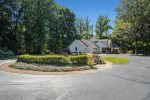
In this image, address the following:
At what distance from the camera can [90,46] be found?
2847 inches

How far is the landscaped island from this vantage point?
73.5 feet

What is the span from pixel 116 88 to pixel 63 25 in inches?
2528

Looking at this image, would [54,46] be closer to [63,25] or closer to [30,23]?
[63,25]

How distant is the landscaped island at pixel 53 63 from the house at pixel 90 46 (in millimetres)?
43055

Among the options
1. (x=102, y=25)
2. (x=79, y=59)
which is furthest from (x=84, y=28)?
(x=79, y=59)

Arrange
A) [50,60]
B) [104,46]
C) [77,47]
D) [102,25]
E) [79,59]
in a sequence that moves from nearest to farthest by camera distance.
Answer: [50,60] < [79,59] < [77,47] < [104,46] < [102,25]

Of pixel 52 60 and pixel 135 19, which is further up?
pixel 135 19

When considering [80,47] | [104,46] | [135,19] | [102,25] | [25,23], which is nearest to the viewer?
[25,23]

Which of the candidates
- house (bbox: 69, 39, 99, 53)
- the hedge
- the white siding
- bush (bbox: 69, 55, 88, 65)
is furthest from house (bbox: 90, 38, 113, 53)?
the hedge

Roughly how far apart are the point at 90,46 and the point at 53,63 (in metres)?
48.1

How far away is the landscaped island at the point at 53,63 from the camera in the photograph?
22413 millimetres

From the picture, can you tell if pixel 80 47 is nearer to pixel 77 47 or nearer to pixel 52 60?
pixel 77 47

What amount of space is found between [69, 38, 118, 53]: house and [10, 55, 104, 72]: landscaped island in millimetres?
43055

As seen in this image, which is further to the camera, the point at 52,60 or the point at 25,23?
the point at 25,23
